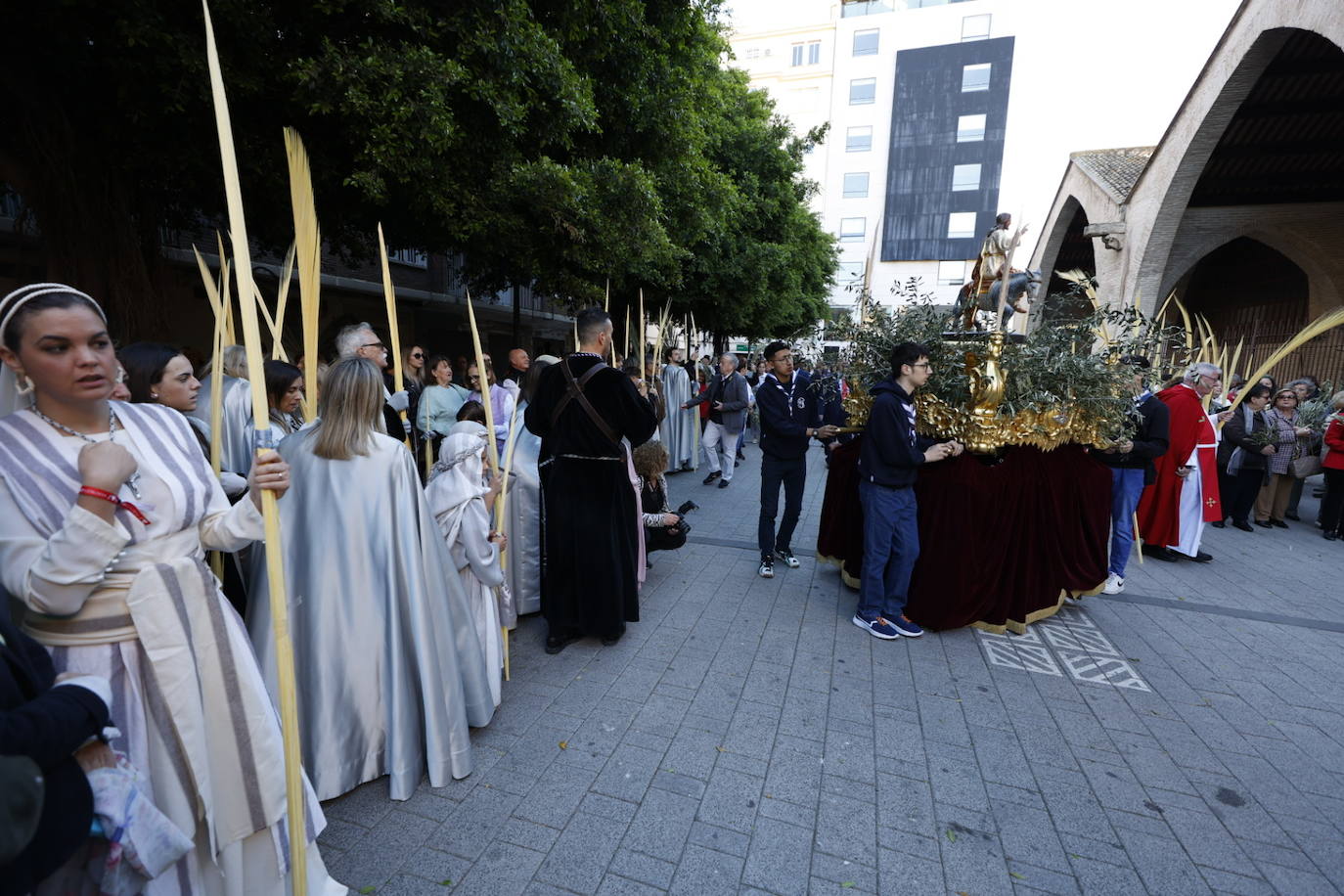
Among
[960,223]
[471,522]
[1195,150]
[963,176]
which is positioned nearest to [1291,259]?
[1195,150]

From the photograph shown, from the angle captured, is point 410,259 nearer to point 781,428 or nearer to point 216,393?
point 781,428

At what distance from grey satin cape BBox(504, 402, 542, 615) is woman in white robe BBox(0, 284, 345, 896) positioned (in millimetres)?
2481

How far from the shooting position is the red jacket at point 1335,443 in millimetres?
7430

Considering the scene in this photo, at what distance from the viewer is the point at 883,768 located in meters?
2.83

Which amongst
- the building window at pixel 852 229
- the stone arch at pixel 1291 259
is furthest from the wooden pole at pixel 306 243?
the building window at pixel 852 229

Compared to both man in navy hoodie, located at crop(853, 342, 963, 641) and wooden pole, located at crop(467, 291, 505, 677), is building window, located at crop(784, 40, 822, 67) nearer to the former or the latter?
man in navy hoodie, located at crop(853, 342, 963, 641)

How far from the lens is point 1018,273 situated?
4855mm

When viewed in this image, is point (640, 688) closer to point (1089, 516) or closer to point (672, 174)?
point (1089, 516)

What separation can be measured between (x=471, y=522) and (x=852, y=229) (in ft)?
146

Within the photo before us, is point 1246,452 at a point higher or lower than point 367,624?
higher

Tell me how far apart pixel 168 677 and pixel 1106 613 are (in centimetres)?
580

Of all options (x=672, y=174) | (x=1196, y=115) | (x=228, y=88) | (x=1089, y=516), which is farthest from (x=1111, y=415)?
(x=1196, y=115)

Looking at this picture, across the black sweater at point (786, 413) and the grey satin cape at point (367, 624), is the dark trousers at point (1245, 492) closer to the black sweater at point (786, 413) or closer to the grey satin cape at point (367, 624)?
the black sweater at point (786, 413)

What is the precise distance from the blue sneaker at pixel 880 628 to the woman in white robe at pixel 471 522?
2561 mm
